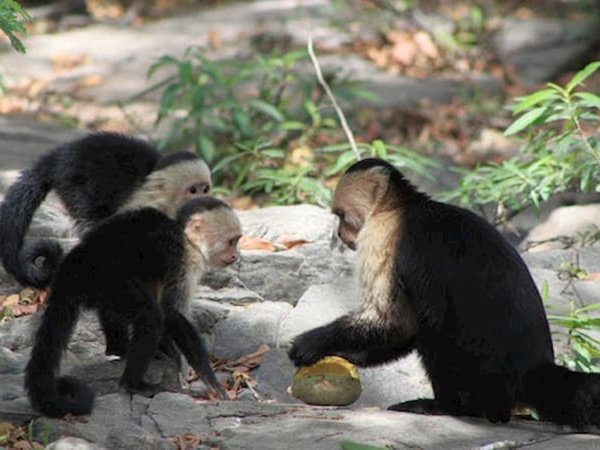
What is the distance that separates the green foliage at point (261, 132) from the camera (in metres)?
7.45

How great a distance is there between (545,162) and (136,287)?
313cm

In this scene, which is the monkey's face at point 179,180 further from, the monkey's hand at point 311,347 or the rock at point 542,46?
the rock at point 542,46

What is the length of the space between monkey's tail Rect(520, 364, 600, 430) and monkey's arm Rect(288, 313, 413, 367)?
0.55 metres

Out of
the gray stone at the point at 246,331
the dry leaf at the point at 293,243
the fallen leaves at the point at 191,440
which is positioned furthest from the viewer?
the dry leaf at the point at 293,243

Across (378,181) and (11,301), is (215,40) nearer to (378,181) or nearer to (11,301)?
(11,301)

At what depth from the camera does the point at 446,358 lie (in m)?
4.43

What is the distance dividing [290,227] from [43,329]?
2.33 metres

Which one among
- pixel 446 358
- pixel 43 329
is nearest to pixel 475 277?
pixel 446 358

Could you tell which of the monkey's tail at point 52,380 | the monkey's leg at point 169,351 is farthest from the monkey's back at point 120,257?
the monkey's leg at point 169,351

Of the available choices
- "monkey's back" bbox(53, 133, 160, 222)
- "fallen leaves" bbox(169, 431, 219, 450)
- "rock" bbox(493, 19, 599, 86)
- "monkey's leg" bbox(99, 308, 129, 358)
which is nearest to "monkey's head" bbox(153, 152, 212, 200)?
"monkey's back" bbox(53, 133, 160, 222)

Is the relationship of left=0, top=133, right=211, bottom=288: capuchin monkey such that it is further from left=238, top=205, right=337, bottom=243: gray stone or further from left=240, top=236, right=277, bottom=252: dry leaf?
left=238, top=205, right=337, bottom=243: gray stone

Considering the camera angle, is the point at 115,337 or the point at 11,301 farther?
the point at 11,301

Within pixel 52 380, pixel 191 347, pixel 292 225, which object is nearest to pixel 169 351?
pixel 191 347

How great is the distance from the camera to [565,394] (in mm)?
4172
